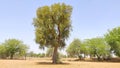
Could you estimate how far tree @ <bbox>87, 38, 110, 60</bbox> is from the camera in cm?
6831

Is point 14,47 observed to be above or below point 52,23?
below

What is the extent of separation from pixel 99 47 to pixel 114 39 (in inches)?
265

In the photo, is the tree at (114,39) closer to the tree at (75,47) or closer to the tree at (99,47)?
the tree at (99,47)

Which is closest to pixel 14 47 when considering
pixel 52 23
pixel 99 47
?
pixel 99 47

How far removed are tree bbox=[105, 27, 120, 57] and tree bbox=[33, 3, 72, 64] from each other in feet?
78.8

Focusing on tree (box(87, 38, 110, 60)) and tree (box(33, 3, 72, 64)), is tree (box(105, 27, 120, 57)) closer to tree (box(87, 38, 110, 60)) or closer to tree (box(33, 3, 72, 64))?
tree (box(87, 38, 110, 60))

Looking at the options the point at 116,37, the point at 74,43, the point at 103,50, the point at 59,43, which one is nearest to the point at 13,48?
the point at 74,43

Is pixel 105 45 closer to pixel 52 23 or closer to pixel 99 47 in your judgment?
pixel 99 47

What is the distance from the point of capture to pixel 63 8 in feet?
139

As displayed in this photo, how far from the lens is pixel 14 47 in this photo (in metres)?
84.0

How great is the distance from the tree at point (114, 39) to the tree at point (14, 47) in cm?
3224

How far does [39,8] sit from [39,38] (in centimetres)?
551

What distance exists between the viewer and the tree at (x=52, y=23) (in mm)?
42312

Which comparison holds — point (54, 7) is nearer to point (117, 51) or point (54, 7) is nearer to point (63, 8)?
point (63, 8)
